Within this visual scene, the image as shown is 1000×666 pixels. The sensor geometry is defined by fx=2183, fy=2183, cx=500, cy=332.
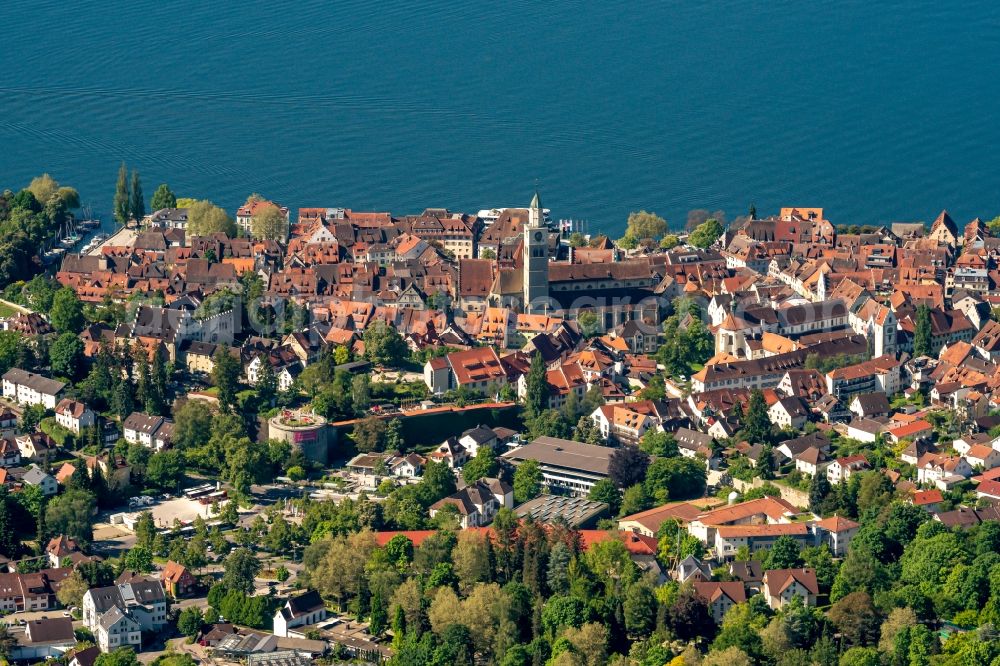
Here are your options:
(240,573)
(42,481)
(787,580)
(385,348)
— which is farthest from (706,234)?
(240,573)

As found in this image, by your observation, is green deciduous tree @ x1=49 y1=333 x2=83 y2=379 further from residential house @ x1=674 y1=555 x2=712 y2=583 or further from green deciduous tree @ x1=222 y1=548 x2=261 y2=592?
residential house @ x1=674 y1=555 x2=712 y2=583

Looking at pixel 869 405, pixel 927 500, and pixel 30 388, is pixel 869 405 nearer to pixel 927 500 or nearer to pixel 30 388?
pixel 927 500

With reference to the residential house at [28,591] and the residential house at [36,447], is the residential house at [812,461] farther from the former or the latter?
the residential house at [36,447]

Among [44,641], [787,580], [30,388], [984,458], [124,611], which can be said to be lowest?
[44,641]

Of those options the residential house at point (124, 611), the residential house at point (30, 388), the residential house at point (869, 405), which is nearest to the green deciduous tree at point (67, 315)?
the residential house at point (30, 388)

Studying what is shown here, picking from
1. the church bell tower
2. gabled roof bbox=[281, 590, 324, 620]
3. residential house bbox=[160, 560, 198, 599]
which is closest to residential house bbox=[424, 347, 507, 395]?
the church bell tower

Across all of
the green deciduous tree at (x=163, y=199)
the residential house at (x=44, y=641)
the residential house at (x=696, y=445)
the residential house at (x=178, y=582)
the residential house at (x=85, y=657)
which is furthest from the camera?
the green deciduous tree at (x=163, y=199)

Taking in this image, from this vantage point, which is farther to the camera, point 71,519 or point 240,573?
point 71,519
